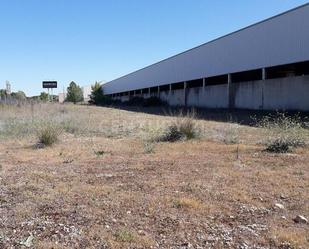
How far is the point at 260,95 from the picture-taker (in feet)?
102

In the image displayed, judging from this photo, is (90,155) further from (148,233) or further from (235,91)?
(235,91)

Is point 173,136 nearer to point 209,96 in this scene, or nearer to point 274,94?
point 274,94

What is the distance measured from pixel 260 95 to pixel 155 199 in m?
26.0

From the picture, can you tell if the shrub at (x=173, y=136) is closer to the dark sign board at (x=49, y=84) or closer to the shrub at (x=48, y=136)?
the shrub at (x=48, y=136)

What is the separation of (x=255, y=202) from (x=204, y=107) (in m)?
34.7

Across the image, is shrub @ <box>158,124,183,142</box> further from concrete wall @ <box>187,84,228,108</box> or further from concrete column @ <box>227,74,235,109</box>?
A: concrete wall @ <box>187,84,228,108</box>

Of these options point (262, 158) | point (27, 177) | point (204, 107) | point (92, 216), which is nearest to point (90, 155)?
point (27, 177)

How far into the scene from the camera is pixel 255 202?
6230mm

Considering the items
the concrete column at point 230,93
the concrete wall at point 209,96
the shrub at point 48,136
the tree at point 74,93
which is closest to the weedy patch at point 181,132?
the shrub at point 48,136

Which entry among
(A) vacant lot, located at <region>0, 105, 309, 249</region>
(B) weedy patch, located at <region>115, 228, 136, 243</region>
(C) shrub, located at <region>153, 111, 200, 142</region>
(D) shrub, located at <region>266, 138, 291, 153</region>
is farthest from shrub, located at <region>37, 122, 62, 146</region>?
(B) weedy patch, located at <region>115, 228, 136, 243</region>

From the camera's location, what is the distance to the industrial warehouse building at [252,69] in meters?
26.6

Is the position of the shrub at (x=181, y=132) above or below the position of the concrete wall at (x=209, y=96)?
below

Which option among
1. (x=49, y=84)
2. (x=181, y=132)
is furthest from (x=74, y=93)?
(x=181, y=132)

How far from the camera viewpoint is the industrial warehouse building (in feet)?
87.2
